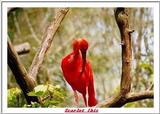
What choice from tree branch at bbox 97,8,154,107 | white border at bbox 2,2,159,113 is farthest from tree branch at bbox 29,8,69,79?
tree branch at bbox 97,8,154,107

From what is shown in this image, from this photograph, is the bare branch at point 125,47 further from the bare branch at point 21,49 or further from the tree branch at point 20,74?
the bare branch at point 21,49

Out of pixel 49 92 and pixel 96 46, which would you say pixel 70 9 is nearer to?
pixel 49 92

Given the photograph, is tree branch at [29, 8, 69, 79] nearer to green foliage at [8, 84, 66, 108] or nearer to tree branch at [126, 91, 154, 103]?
green foliage at [8, 84, 66, 108]

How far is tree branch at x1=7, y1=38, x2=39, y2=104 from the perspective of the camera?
1.75 m

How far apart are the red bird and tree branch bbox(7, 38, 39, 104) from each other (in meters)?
0.17

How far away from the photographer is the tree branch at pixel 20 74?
1753 mm

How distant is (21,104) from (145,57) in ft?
2.08

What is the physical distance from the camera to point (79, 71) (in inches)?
76.5

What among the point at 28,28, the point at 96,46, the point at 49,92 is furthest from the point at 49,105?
the point at 28,28

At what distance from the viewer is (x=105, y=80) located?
2.74 metres

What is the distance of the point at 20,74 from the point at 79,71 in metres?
0.26
